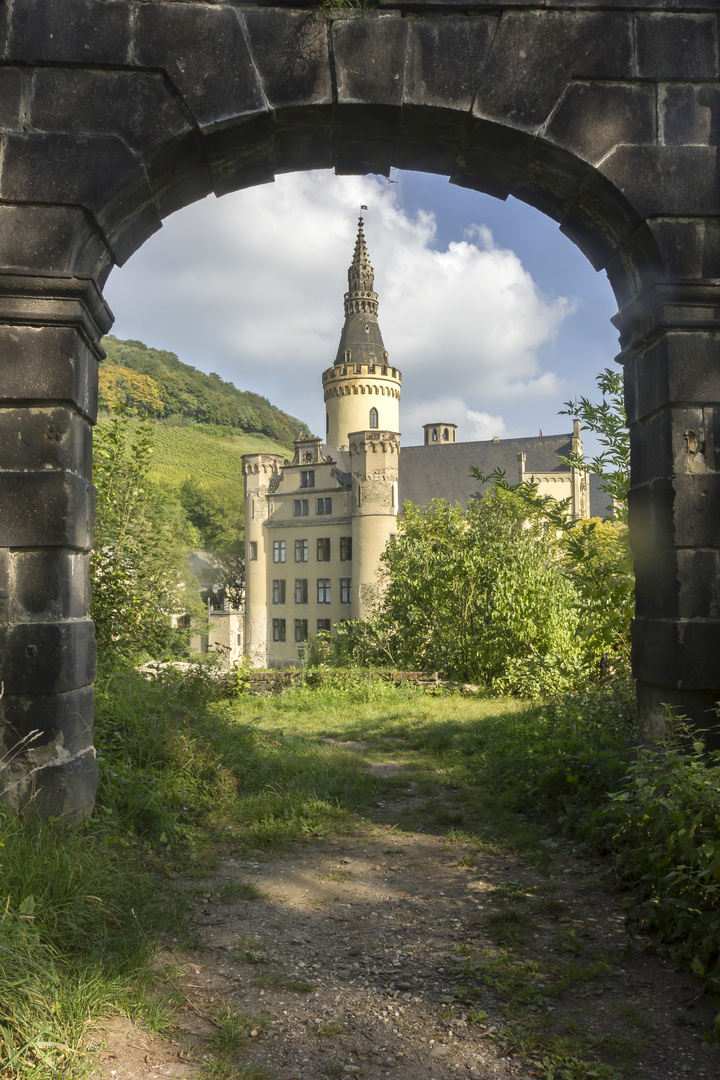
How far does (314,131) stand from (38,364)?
198 centimetres

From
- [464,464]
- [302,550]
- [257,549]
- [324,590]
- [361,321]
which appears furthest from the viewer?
[361,321]

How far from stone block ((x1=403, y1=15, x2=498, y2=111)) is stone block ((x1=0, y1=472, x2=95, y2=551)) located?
Answer: 270 centimetres

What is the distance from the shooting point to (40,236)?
3.78 meters

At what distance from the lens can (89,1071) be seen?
7.16 feet

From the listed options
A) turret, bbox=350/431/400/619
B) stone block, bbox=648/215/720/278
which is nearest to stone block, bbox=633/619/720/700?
stone block, bbox=648/215/720/278

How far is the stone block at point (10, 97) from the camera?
3.82 m

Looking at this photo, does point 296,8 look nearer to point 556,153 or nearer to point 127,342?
point 556,153

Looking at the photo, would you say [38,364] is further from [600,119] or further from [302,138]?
[600,119]

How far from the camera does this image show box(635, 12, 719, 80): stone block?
13.1ft

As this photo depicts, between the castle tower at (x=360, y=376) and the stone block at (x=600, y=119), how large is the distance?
41622 millimetres

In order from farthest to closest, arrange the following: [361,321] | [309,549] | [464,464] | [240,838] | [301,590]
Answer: [361,321] → [464,464] → [301,590] → [309,549] → [240,838]

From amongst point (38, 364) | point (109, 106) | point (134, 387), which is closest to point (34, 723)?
point (38, 364)

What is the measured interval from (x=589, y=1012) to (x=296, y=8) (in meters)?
4.72

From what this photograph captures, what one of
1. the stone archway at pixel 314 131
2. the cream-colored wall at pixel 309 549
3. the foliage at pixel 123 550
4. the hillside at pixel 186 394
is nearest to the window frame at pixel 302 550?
the cream-colored wall at pixel 309 549
